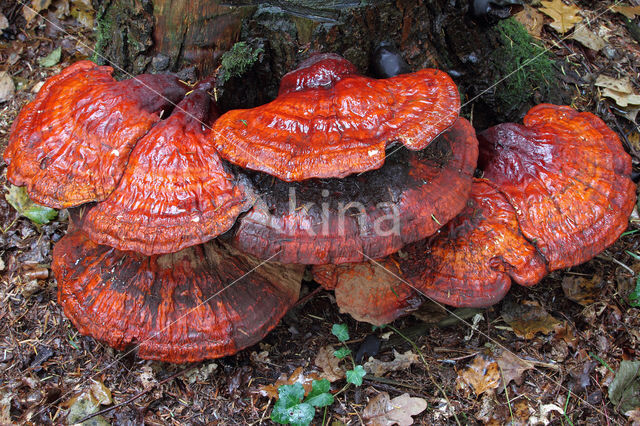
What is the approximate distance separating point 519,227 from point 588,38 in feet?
12.8

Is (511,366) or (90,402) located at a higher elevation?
(90,402)

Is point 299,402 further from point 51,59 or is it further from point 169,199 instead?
point 51,59

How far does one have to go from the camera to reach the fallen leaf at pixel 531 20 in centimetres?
627

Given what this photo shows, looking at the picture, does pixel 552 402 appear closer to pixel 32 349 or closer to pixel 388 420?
pixel 388 420

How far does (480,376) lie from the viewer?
4.13m

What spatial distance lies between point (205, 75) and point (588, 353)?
427cm

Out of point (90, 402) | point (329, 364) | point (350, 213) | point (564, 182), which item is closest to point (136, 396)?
point (90, 402)

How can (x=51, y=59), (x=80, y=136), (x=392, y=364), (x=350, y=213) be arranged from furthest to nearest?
(x=51, y=59), (x=392, y=364), (x=80, y=136), (x=350, y=213)

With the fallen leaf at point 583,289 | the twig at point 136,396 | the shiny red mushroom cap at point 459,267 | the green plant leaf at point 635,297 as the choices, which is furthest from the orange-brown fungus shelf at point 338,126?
the green plant leaf at point 635,297

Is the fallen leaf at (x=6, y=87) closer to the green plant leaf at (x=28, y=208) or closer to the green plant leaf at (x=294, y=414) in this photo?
the green plant leaf at (x=28, y=208)

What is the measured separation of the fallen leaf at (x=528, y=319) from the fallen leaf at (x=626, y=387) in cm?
62

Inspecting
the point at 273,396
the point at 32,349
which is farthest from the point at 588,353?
the point at 32,349

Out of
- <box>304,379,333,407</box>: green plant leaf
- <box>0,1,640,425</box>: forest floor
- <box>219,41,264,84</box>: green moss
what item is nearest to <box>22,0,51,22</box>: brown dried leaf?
<box>0,1,640,425</box>: forest floor

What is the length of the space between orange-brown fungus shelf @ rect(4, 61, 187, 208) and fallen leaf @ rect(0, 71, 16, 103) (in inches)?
108
